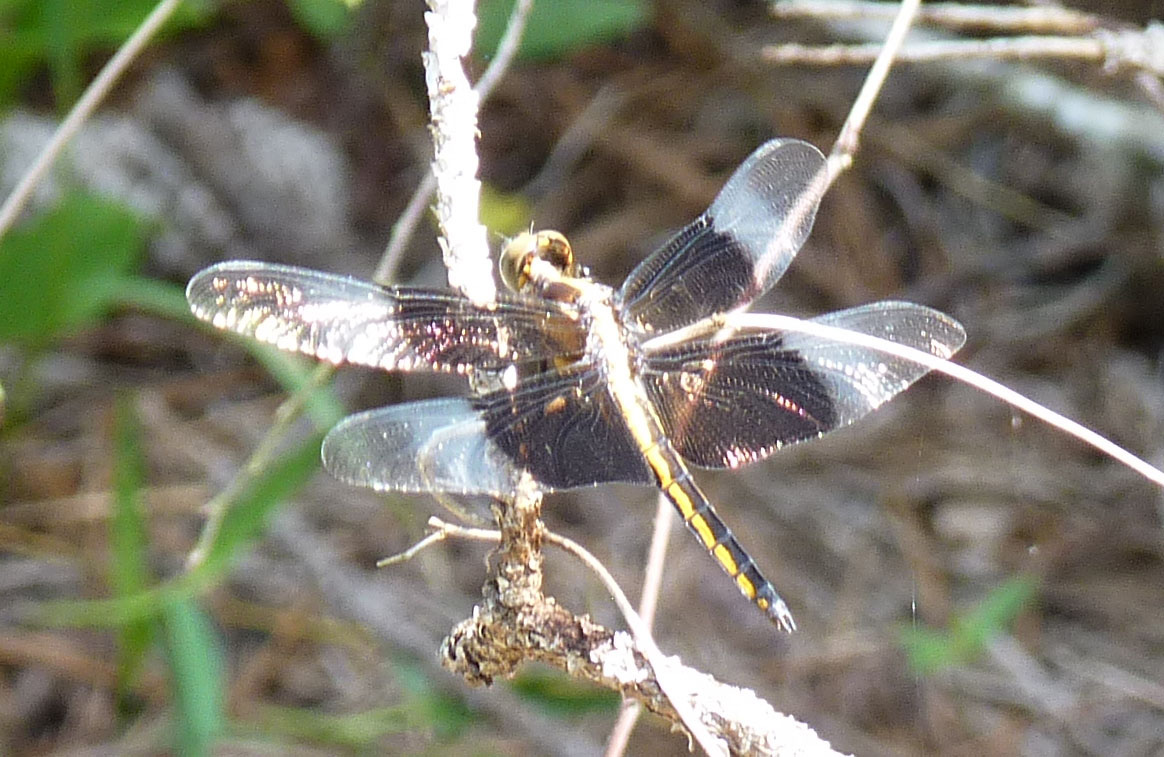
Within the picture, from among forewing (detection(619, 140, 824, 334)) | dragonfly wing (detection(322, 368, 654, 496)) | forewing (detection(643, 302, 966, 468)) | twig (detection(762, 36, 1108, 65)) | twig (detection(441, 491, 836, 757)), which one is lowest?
twig (detection(441, 491, 836, 757))

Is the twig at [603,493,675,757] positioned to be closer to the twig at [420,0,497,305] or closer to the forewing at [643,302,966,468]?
the forewing at [643,302,966,468]

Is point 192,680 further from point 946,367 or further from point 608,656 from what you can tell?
point 946,367

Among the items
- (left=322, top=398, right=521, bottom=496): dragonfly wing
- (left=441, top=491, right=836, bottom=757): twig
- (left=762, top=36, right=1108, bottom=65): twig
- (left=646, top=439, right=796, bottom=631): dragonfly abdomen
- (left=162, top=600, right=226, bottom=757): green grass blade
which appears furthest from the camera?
(left=162, top=600, right=226, bottom=757): green grass blade

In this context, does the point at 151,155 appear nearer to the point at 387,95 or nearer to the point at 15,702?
the point at 387,95

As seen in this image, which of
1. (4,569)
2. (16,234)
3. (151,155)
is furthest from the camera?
(151,155)

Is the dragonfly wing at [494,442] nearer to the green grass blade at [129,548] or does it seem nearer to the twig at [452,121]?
the twig at [452,121]

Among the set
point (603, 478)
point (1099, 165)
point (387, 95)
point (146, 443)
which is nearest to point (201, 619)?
point (146, 443)

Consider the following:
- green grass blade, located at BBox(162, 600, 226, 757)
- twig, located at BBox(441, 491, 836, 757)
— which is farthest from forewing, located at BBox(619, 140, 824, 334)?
green grass blade, located at BBox(162, 600, 226, 757)

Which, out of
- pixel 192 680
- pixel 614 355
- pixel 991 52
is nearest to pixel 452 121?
pixel 614 355
